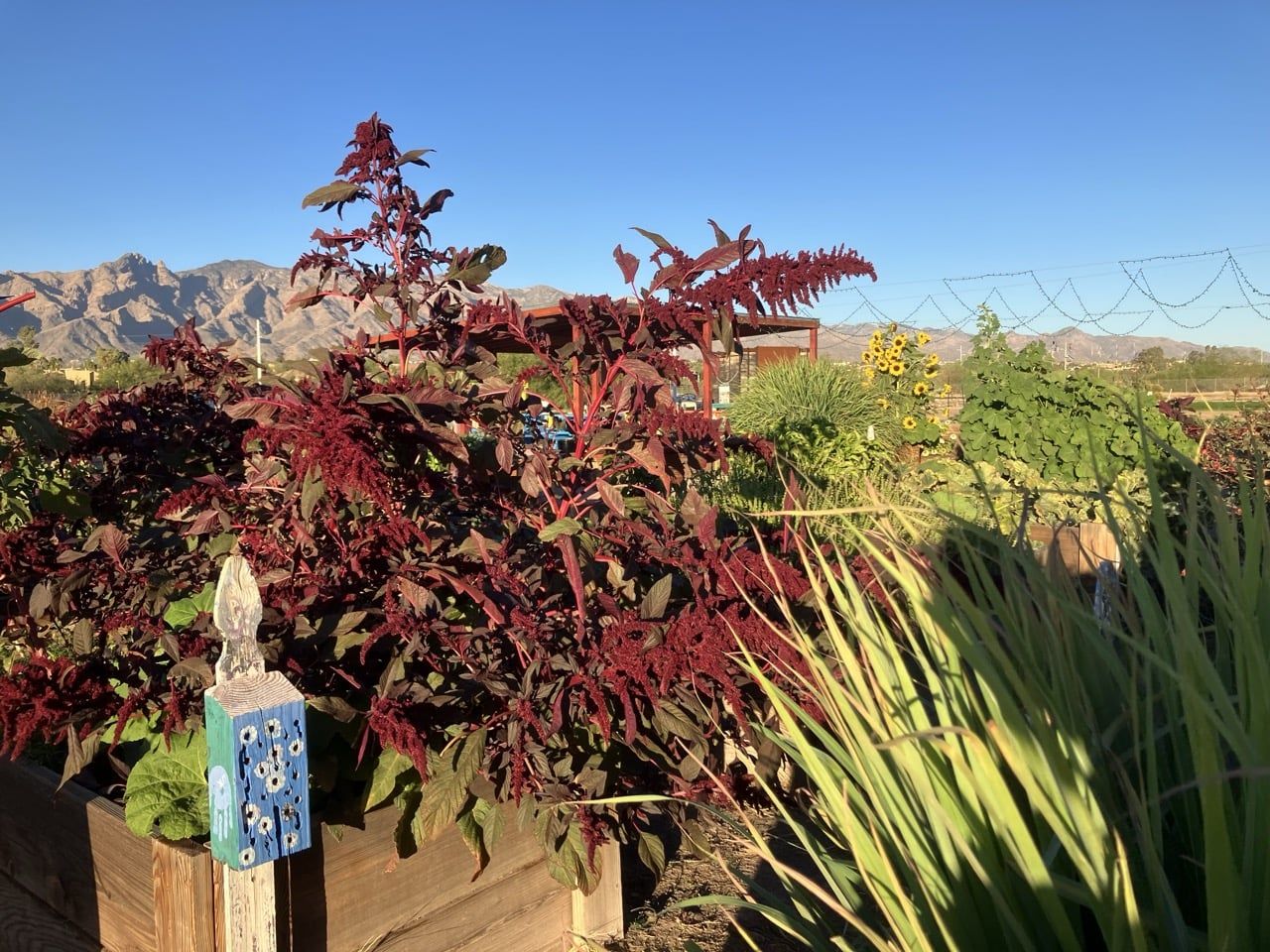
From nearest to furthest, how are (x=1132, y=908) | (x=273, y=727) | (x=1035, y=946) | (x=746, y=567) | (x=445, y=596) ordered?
1. (x=1132, y=908)
2. (x=1035, y=946)
3. (x=273, y=727)
4. (x=746, y=567)
5. (x=445, y=596)

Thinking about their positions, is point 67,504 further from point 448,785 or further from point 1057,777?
point 1057,777

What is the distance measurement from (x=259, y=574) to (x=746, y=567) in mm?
870

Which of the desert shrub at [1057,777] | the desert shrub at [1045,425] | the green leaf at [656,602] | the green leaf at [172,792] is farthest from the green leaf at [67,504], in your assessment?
the desert shrub at [1045,425]

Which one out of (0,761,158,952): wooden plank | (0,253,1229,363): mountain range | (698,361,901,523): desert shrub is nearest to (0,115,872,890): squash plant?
(0,761,158,952): wooden plank

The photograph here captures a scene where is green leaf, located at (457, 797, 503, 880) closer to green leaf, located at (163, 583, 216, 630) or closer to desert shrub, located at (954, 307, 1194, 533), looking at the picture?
green leaf, located at (163, 583, 216, 630)

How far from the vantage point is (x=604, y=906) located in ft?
6.73

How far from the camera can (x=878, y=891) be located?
1014 millimetres

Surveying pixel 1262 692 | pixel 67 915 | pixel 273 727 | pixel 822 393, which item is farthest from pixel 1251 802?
pixel 822 393

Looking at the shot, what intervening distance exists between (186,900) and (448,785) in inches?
16.2

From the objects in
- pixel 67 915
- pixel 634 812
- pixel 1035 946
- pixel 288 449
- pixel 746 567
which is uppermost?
pixel 288 449

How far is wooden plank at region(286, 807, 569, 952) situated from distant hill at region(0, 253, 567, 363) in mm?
112341

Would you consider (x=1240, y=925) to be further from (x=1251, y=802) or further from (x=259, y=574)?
(x=259, y=574)

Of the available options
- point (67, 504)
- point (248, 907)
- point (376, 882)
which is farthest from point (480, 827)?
point (67, 504)

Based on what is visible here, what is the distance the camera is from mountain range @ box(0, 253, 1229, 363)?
4792 inches
